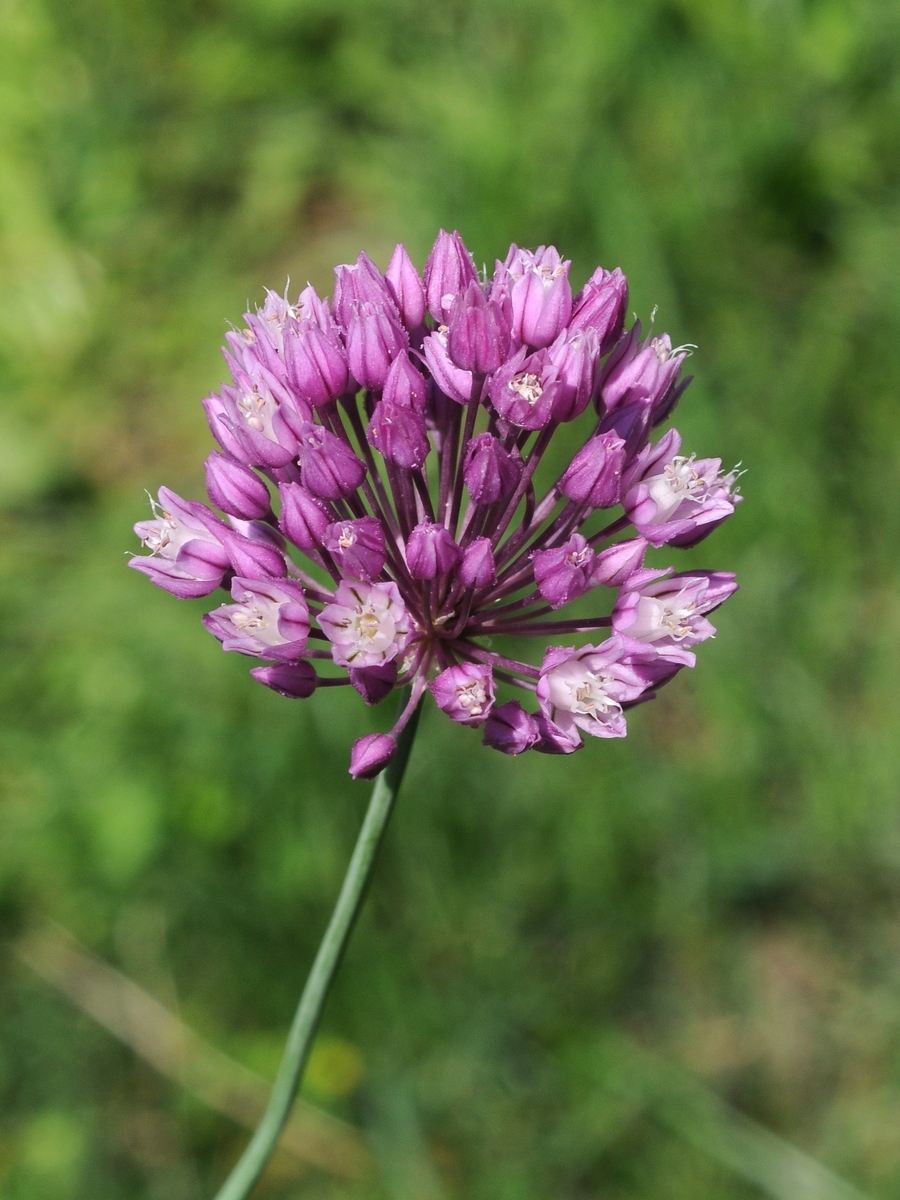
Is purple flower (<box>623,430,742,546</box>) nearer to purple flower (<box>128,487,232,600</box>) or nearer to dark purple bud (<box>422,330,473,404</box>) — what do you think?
dark purple bud (<box>422,330,473,404</box>)

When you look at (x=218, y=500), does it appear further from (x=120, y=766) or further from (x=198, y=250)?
(x=198, y=250)

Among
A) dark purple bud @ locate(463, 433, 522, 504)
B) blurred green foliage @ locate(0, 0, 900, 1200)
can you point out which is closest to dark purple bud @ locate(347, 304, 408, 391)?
dark purple bud @ locate(463, 433, 522, 504)

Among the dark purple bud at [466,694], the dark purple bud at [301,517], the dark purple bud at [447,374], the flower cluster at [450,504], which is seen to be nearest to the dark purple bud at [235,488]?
the flower cluster at [450,504]

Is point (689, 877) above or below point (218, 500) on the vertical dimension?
below

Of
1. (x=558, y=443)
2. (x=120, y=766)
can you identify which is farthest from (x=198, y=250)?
(x=120, y=766)

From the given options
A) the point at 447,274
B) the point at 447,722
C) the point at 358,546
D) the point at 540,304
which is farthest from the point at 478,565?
the point at 447,722
